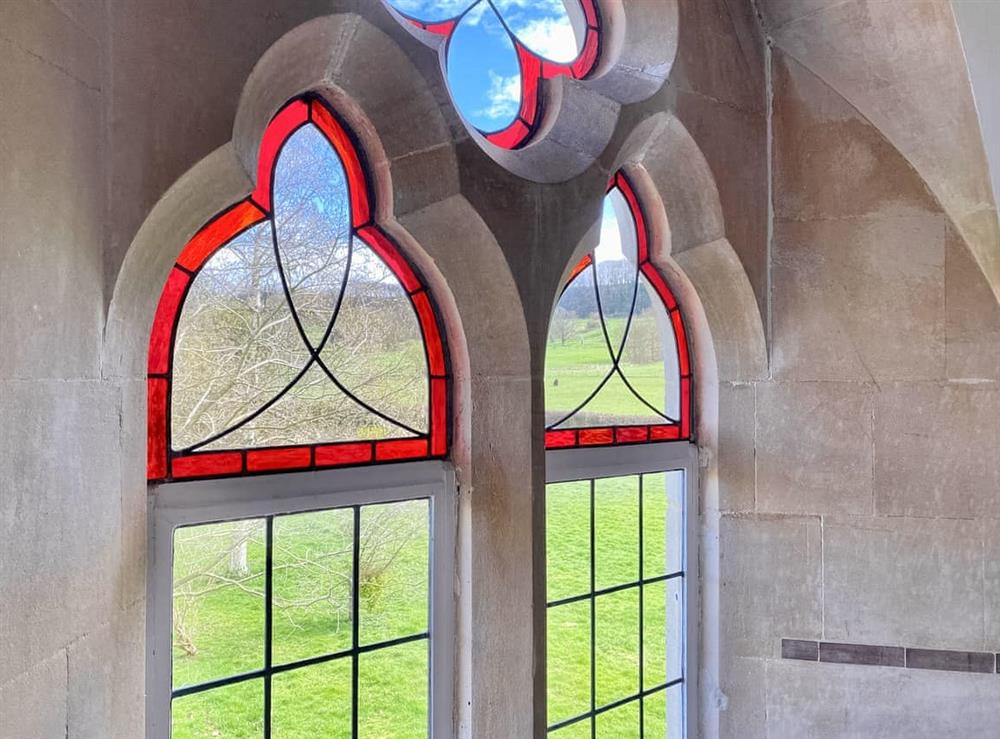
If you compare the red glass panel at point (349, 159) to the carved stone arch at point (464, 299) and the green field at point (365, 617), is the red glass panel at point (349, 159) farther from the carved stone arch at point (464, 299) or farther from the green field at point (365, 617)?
the green field at point (365, 617)

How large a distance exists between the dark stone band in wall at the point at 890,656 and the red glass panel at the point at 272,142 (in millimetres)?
2018

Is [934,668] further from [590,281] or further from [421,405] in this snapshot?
[421,405]

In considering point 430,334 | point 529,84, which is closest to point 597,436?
point 430,334

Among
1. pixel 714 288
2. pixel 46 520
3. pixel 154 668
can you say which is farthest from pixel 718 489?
pixel 46 520

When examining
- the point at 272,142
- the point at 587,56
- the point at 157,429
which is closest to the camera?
the point at 157,429

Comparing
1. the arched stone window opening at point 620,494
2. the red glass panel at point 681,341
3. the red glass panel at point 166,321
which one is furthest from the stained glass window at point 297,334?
the red glass panel at point 681,341

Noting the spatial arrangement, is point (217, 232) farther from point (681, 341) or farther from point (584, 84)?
point (681, 341)

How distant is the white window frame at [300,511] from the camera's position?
143cm

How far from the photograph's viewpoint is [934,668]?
7.11 ft

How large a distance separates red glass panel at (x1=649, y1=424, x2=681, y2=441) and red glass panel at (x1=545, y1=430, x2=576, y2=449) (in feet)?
1.14

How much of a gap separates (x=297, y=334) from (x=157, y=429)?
37 centimetres

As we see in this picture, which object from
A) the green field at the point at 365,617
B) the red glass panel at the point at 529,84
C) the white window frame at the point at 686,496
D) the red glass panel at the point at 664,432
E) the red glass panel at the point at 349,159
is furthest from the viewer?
the red glass panel at the point at 664,432

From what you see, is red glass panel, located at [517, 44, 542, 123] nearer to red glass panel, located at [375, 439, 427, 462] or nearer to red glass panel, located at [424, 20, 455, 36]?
red glass panel, located at [424, 20, 455, 36]

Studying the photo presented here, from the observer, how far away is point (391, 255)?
1.83m
